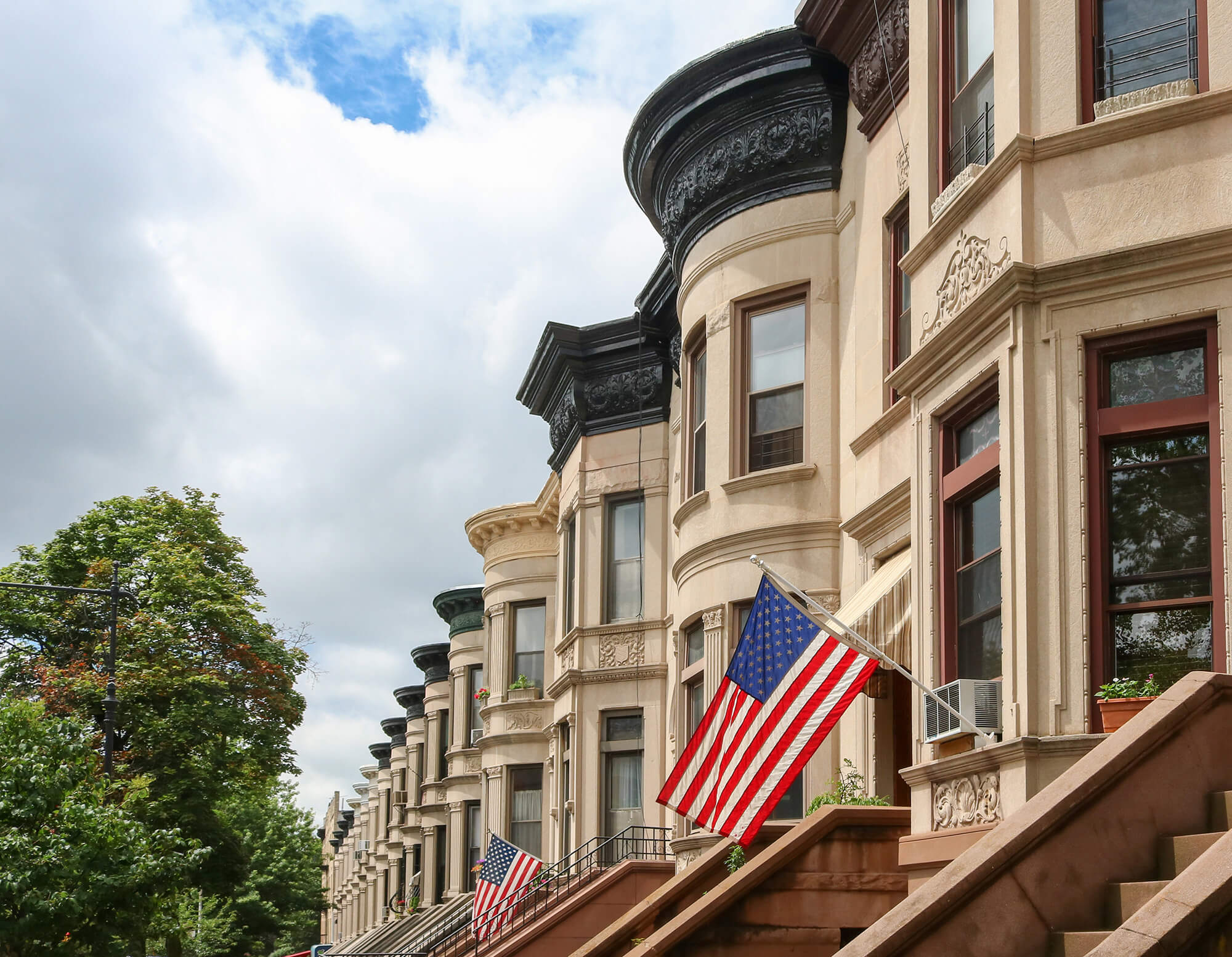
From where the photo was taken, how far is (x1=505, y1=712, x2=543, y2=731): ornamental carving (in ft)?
107

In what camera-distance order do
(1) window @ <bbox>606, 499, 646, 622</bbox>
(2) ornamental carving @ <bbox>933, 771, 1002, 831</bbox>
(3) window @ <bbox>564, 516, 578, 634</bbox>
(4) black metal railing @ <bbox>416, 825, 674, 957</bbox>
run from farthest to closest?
(3) window @ <bbox>564, 516, 578, 634</bbox>, (1) window @ <bbox>606, 499, 646, 622</bbox>, (4) black metal railing @ <bbox>416, 825, 674, 957</bbox>, (2) ornamental carving @ <bbox>933, 771, 1002, 831</bbox>

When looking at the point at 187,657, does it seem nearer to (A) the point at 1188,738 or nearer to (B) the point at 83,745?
(B) the point at 83,745

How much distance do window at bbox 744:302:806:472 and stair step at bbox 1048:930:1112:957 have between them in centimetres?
1049

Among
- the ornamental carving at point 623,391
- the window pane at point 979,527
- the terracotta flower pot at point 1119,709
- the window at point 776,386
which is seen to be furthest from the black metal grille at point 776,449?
the terracotta flower pot at point 1119,709

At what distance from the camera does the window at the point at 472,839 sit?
129ft

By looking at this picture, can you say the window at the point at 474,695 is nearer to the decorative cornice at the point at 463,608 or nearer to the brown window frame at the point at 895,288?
the decorative cornice at the point at 463,608

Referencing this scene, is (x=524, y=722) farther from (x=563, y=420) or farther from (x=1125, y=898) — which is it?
(x=1125, y=898)

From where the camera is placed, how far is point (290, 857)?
88625 mm

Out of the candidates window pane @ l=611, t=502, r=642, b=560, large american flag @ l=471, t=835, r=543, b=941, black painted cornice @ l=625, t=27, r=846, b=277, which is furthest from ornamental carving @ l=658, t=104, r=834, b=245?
large american flag @ l=471, t=835, r=543, b=941

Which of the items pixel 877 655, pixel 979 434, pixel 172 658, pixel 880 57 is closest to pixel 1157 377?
pixel 979 434

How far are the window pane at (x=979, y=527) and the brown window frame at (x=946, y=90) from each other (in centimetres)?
278

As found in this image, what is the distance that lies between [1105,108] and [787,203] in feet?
26.7

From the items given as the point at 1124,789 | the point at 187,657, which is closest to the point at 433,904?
the point at 187,657

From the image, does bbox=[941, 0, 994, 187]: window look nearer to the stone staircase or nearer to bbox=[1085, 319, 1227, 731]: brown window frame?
bbox=[1085, 319, 1227, 731]: brown window frame
